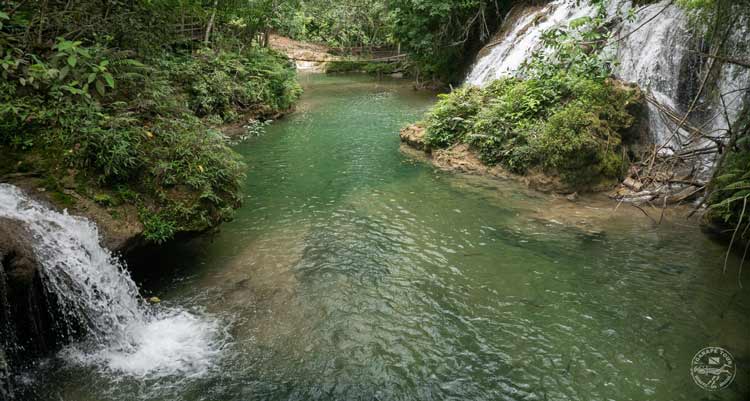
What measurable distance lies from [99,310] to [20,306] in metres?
0.80

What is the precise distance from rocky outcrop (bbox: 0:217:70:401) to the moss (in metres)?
8.82

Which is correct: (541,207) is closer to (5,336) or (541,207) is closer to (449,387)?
(449,387)

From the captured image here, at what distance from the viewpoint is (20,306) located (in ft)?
15.6

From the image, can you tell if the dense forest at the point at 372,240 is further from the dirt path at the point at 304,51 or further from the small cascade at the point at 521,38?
the dirt path at the point at 304,51

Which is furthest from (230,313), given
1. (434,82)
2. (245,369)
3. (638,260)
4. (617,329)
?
(434,82)

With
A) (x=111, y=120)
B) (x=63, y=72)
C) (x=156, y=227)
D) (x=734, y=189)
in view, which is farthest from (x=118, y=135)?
(x=734, y=189)

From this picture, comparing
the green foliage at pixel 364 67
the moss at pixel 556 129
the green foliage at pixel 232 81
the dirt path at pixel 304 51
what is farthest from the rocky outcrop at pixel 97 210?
the dirt path at pixel 304 51

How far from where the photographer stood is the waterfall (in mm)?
5082

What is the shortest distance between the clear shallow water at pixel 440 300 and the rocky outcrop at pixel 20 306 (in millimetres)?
252

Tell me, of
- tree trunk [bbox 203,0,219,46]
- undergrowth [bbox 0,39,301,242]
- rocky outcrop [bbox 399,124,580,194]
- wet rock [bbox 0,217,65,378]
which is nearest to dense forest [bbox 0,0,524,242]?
undergrowth [bbox 0,39,301,242]

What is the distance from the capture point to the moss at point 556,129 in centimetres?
1014

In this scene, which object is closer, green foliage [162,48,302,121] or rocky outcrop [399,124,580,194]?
rocky outcrop [399,124,580,194]

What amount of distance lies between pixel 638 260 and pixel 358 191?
212 inches

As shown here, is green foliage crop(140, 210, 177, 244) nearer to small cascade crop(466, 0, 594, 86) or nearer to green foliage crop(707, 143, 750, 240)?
green foliage crop(707, 143, 750, 240)
